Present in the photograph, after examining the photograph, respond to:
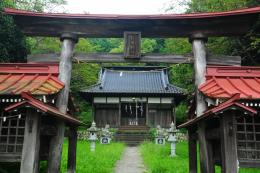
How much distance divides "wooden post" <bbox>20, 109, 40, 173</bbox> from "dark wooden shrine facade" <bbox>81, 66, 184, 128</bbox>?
21917mm

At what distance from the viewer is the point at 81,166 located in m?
12.8

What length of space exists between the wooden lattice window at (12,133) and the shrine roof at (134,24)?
3366mm

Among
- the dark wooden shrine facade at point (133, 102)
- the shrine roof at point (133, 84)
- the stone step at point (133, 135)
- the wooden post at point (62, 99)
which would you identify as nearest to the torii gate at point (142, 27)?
the wooden post at point (62, 99)

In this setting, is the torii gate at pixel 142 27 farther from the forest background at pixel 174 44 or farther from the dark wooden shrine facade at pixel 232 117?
the forest background at pixel 174 44

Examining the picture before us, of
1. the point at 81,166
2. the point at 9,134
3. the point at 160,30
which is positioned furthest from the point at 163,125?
the point at 9,134

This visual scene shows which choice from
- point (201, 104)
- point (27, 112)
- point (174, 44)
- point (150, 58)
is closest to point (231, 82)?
point (201, 104)

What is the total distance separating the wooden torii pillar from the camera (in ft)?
28.8

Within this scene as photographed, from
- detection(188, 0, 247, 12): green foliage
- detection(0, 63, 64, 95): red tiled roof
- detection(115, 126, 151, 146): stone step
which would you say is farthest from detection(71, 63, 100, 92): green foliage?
detection(0, 63, 64, 95): red tiled roof

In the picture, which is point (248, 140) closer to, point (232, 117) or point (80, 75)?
point (232, 117)

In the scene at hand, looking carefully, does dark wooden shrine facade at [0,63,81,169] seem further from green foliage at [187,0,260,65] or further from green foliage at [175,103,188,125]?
Answer: green foliage at [175,103,188,125]

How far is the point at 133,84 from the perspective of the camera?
3306 cm

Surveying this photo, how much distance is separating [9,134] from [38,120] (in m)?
1.25

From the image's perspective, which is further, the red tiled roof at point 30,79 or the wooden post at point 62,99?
the wooden post at point 62,99

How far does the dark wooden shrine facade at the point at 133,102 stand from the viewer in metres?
30.3
